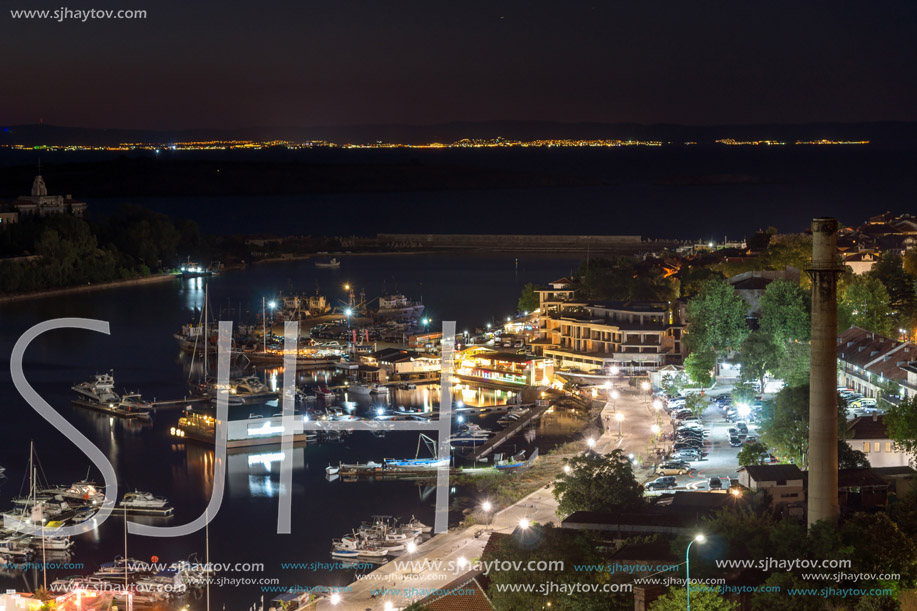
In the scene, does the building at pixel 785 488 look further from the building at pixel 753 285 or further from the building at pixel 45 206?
the building at pixel 45 206

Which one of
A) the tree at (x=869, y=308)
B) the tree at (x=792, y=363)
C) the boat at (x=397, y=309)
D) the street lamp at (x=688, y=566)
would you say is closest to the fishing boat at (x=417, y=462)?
the tree at (x=792, y=363)

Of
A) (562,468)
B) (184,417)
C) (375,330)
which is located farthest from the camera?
(375,330)

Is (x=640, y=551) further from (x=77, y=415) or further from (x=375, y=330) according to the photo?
(x=375, y=330)

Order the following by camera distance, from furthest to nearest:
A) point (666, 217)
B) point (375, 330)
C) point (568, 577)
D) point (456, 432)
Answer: point (666, 217), point (375, 330), point (456, 432), point (568, 577)

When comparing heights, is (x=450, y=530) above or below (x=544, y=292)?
below

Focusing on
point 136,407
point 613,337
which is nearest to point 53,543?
point 136,407

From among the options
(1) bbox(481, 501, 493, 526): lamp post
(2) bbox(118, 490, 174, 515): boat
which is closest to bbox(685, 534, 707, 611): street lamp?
(1) bbox(481, 501, 493, 526): lamp post

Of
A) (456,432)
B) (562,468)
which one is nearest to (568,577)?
(562,468)
